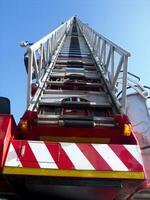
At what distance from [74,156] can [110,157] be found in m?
0.23

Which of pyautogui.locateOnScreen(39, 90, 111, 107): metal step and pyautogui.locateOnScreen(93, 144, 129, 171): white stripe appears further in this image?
pyautogui.locateOnScreen(39, 90, 111, 107): metal step

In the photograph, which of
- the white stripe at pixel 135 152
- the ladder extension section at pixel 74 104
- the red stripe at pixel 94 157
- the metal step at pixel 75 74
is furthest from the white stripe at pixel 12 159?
the metal step at pixel 75 74

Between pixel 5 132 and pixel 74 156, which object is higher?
pixel 5 132

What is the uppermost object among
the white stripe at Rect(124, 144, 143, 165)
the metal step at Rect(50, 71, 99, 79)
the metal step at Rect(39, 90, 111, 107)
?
the metal step at Rect(50, 71, 99, 79)

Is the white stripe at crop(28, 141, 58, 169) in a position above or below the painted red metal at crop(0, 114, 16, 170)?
below

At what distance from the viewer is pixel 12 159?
2.69m

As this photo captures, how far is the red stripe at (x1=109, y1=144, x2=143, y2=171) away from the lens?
2.68m

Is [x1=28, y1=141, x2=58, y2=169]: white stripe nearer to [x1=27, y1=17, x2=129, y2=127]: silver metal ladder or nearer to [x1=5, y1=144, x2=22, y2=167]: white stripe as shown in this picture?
[x1=5, y1=144, x2=22, y2=167]: white stripe

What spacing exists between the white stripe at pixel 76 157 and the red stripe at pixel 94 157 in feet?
0.08

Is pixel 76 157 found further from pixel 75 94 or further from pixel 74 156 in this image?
pixel 75 94

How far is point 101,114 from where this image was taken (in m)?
4.07

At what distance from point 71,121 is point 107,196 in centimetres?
79

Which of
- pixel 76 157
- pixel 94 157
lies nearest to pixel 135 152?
pixel 94 157

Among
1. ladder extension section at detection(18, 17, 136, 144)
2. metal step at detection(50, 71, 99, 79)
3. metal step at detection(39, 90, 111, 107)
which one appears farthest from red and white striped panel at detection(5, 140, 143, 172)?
metal step at detection(50, 71, 99, 79)
